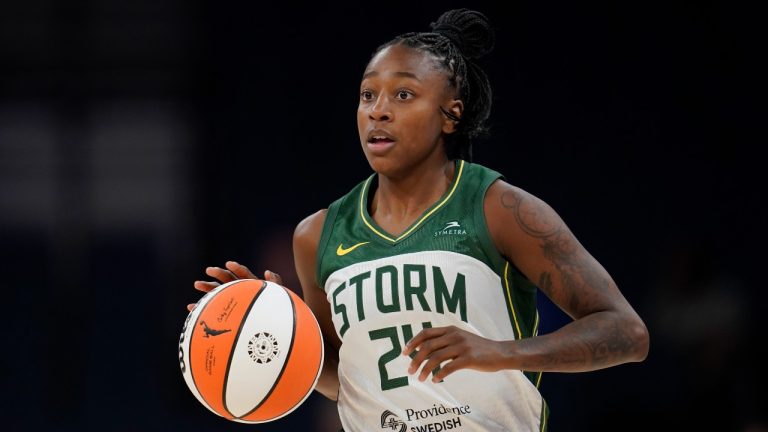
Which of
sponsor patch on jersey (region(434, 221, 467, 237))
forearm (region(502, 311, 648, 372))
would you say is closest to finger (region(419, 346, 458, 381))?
forearm (region(502, 311, 648, 372))

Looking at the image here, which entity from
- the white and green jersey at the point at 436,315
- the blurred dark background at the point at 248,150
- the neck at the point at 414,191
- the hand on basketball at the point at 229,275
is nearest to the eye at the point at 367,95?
the neck at the point at 414,191

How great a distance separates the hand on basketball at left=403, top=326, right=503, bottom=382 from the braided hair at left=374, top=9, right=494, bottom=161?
0.99 m

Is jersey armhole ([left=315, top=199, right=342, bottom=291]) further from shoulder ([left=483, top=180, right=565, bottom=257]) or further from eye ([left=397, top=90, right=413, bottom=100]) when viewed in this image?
shoulder ([left=483, top=180, right=565, bottom=257])

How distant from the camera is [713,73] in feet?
23.9

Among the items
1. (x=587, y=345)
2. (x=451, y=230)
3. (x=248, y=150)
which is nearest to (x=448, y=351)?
(x=587, y=345)

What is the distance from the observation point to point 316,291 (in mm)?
3490

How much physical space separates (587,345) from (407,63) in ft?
3.40

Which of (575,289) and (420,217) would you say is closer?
(575,289)

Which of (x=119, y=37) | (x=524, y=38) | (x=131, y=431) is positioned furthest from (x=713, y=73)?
(x=131, y=431)

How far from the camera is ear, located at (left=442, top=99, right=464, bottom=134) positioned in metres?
3.29

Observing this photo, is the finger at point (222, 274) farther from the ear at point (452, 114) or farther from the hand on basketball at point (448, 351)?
the hand on basketball at point (448, 351)

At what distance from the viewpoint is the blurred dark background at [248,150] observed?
7.14 m

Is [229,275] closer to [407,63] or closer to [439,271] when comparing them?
[439,271]

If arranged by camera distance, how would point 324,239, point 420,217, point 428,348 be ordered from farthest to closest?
point 324,239, point 420,217, point 428,348
